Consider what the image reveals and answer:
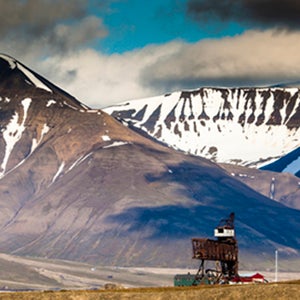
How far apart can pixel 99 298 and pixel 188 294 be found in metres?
8.58

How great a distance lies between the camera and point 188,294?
381 feet

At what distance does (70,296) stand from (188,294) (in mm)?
11385

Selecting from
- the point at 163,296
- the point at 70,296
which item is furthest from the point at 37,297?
the point at 163,296

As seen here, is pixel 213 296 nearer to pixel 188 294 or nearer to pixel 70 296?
pixel 188 294

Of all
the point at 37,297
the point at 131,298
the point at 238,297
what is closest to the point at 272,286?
the point at 238,297

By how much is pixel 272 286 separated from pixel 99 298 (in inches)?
651

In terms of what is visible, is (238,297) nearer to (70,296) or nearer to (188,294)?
(188,294)

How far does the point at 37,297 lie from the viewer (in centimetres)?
Answer: 11581

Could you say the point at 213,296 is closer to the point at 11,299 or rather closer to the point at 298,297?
the point at 298,297

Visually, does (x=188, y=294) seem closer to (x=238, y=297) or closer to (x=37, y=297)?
(x=238, y=297)

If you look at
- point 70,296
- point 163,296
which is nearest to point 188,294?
point 163,296

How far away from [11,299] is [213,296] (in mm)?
19053

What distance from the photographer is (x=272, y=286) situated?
114 meters

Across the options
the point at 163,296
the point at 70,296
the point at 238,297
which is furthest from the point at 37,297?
the point at 238,297
